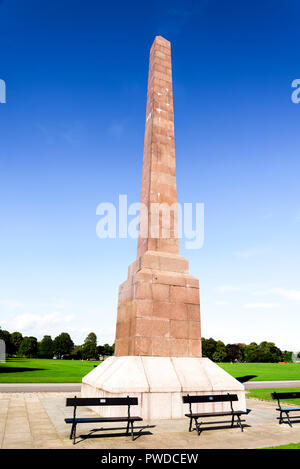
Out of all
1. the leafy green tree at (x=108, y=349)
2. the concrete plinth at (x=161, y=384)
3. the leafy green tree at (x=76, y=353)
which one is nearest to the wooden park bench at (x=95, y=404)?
the concrete plinth at (x=161, y=384)

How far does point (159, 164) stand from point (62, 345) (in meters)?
105

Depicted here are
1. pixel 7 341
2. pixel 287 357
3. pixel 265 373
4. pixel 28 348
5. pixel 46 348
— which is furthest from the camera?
pixel 287 357

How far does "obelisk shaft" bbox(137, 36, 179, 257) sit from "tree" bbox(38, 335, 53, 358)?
4093 inches

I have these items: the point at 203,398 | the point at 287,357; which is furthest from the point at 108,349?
the point at 203,398

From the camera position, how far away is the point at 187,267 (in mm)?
13195

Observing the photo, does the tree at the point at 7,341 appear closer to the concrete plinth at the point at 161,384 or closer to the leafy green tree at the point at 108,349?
the leafy green tree at the point at 108,349

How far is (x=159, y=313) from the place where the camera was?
11.7m

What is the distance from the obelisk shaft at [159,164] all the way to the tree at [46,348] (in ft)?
341

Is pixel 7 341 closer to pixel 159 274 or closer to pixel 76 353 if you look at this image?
pixel 76 353

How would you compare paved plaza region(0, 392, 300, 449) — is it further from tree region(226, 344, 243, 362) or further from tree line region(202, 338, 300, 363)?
tree region(226, 344, 243, 362)

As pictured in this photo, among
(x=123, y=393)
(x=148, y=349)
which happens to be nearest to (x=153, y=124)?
(x=148, y=349)

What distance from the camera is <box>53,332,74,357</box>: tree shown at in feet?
351

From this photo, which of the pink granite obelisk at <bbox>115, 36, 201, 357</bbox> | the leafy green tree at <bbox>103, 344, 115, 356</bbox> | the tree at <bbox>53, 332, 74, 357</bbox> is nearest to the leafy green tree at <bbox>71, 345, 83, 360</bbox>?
the tree at <bbox>53, 332, 74, 357</bbox>

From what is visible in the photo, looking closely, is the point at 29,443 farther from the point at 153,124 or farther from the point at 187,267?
the point at 153,124
